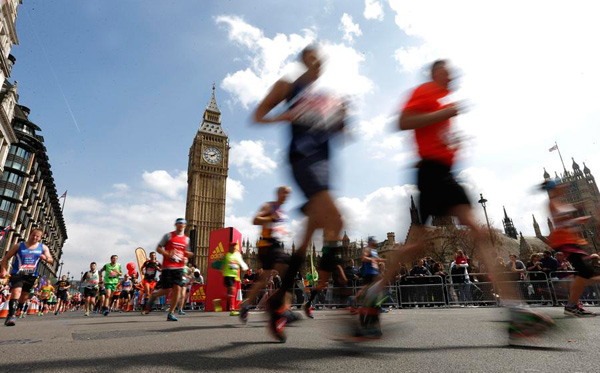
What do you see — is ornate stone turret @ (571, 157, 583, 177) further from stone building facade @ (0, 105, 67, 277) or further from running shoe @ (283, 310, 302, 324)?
stone building facade @ (0, 105, 67, 277)

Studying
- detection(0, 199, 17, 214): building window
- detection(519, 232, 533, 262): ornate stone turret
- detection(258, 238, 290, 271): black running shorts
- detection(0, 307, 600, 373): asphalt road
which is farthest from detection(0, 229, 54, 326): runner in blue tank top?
detection(519, 232, 533, 262): ornate stone turret

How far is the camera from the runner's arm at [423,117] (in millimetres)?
2603

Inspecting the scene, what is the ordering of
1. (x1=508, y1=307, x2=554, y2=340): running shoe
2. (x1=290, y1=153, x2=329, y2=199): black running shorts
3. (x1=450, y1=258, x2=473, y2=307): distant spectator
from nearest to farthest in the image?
(x1=508, y1=307, x2=554, y2=340): running shoe, (x1=290, y1=153, x2=329, y2=199): black running shorts, (x1=450, y1=258, x2=473, y2=307): distant spectator

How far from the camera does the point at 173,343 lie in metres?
2.86

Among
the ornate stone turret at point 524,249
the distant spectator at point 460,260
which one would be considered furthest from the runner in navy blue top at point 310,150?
the ornate stone turret at point 524,249

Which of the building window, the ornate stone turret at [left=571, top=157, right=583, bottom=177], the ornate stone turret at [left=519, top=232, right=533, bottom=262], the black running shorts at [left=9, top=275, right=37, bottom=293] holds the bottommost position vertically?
the black running shorts at [left=9, top=275, right=37, bottom=293]

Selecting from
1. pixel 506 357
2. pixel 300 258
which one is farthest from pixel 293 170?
pixel 506 357

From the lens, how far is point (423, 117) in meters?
2.61

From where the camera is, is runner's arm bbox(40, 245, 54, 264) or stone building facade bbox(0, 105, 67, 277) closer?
runner's arm bbox(40, 245, 54, 264)

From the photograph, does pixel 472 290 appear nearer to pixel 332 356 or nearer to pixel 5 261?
pixel 332 356

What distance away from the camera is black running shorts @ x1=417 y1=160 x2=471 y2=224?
259 cm

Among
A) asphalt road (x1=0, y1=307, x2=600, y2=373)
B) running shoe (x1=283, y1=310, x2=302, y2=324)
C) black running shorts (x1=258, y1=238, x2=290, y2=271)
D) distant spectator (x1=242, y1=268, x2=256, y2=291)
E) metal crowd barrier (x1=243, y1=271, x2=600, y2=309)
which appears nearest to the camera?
asphalt road (x1=0, y1=307, x2=600, y2=373)

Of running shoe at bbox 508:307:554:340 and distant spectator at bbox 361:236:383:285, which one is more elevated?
distant spectator at bbox 361:236:383:285

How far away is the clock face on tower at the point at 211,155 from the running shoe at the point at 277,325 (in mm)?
77530
